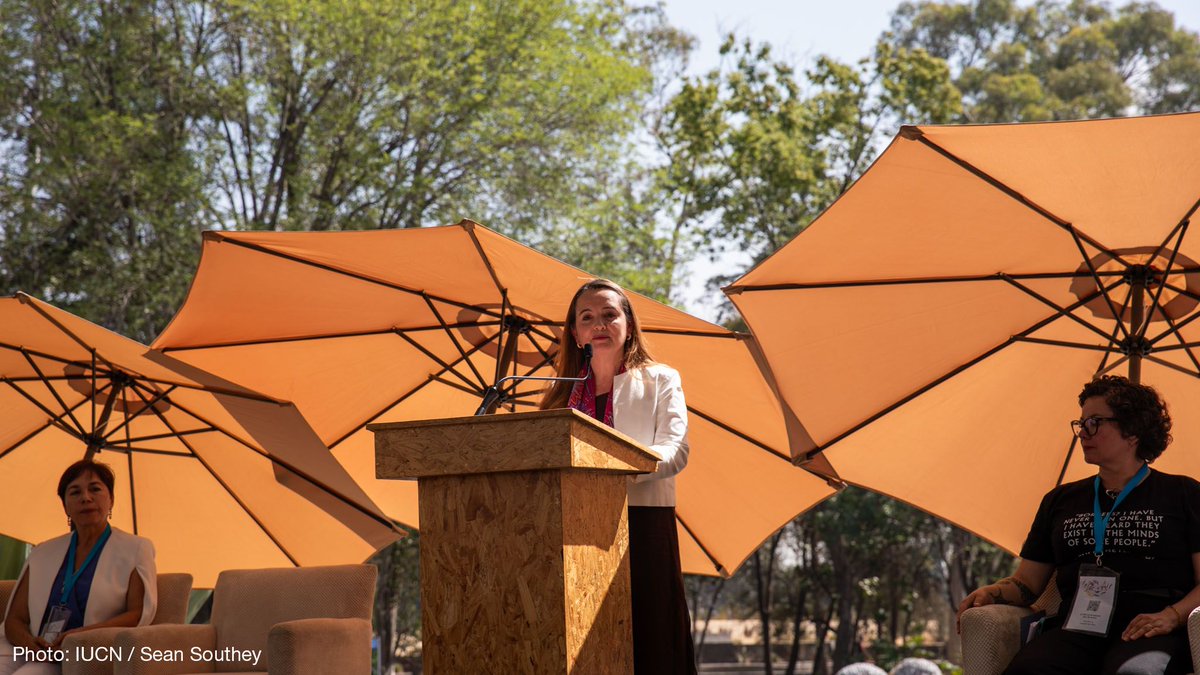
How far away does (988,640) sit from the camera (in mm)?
4633

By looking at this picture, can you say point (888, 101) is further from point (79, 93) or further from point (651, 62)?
point (79, 93)

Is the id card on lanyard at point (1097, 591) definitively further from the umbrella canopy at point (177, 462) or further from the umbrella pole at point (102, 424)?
the umbrella pole at point (102, 424)

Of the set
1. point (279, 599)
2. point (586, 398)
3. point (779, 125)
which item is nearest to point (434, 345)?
point (279, 599)

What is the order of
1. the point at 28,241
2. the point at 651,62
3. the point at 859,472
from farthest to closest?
the point at 651,62, the point at 28,241, the point at 859,472

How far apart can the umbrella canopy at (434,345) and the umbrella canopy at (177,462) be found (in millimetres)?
399

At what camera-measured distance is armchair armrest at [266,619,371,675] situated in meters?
5.61

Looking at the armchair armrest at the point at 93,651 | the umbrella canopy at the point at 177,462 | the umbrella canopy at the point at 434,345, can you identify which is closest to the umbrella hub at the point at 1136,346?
the umbrella canopy at the point at 434,345

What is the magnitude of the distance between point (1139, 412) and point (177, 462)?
234 inches

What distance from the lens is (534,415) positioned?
10.4 ft

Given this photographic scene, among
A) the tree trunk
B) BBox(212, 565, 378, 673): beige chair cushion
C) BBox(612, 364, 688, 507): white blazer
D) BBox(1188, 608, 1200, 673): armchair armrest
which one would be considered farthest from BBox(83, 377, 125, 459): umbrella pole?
Result: the tree trunk

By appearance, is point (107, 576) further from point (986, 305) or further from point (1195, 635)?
point (1195, 635)

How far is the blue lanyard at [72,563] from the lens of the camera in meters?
6.41

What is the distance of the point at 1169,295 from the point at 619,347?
3.04 metres

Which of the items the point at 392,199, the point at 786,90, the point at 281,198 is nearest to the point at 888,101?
the point at 786,90
